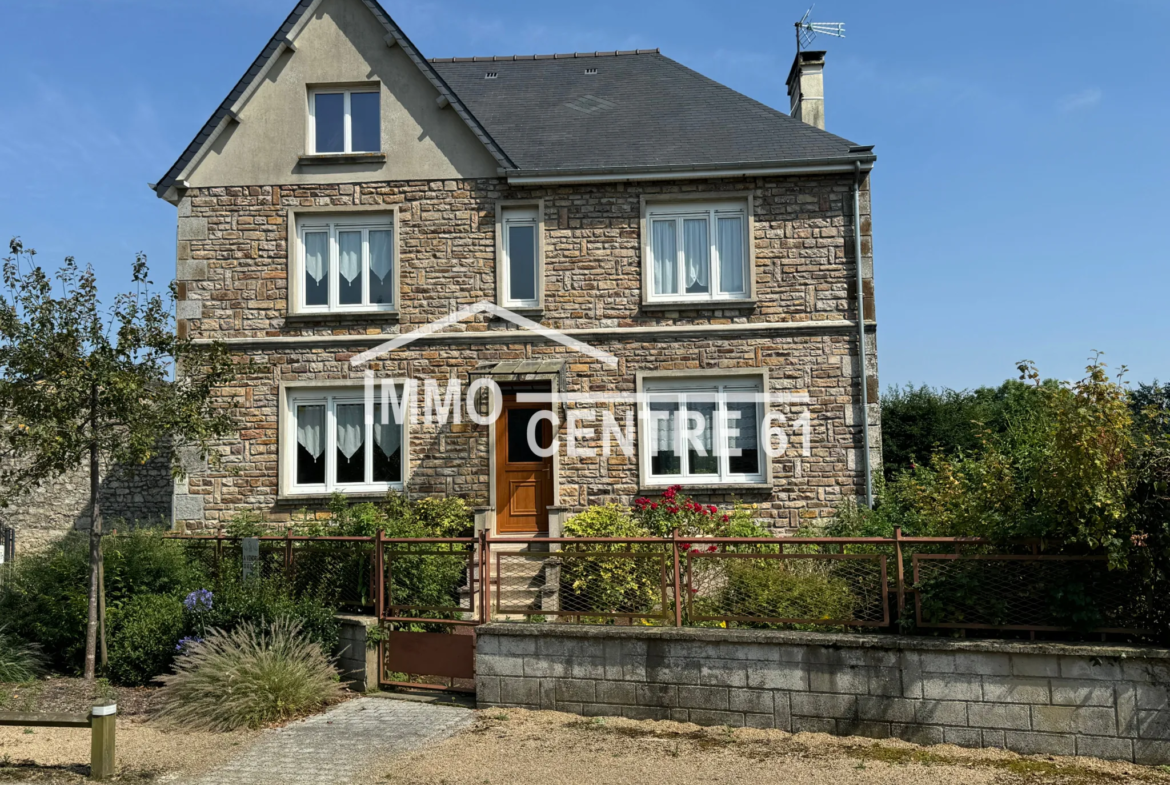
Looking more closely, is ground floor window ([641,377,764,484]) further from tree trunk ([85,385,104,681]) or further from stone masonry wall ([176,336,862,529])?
tree trunk ([85,385,104,681])

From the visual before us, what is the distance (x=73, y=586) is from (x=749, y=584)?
7.84 meters

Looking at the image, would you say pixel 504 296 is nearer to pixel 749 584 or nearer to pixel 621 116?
pixel 621 116

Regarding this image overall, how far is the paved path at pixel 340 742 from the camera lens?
271 inches

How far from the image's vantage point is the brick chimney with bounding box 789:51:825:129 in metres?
15.9

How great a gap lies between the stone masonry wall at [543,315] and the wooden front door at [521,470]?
34cm

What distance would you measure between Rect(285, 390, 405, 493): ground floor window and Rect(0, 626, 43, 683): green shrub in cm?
459

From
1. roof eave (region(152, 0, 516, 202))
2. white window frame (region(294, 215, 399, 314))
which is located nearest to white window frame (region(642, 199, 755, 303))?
roof eave (region(152, 0, 516, 202))

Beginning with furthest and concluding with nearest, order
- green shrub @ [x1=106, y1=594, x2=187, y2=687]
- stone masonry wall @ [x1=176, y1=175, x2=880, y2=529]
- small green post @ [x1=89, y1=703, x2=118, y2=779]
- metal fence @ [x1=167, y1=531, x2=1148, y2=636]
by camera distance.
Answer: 1. stone masonry wall @ [x1=176, y1=175, x2=880, y2=529]
2. green shrub @ [x1=106, y1=594, x2=187, y2=687]
3. metal fence @ [x1=167, y1=531, x2=1148, y2=636]
4. small green post @ [x1=89, y1=703, x2=118, y2=779]

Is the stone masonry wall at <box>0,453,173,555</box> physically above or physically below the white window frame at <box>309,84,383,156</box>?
below

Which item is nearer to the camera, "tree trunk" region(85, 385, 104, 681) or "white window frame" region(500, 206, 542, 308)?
"tree trunk" region(85, 385, 104, 681)

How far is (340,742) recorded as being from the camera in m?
7.66

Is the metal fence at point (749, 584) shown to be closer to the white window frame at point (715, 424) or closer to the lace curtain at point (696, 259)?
the white window frame at point (715, 424)

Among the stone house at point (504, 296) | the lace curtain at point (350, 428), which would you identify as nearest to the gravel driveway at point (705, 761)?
the stone house at point (504, 296)

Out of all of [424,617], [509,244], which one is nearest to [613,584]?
[424,617]
